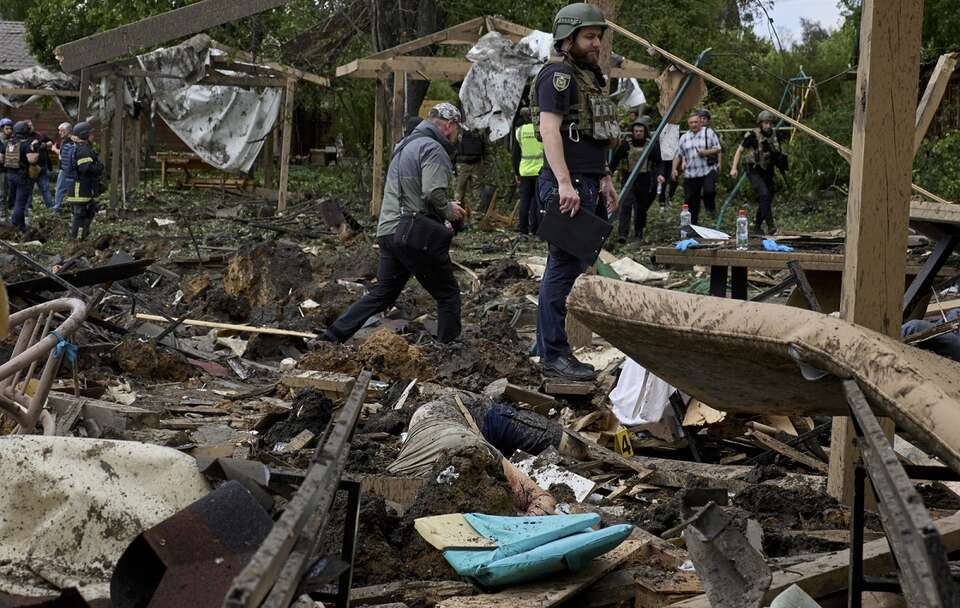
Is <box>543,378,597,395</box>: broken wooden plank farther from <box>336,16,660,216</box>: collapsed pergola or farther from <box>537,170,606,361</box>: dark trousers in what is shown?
<box>336,16,660,216</box>: collapsed pergola

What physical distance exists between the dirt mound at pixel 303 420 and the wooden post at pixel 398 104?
1192 centimetres

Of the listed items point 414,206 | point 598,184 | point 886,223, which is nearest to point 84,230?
point 414,206

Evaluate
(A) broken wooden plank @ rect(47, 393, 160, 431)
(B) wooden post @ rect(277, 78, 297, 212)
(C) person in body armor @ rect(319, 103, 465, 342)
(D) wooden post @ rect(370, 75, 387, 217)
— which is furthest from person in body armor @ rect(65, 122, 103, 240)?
(A) broken wooden plank @ rect(47, 393, 160, 431)

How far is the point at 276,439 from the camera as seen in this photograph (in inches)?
241

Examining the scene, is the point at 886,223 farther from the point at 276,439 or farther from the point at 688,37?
the point at 688,37

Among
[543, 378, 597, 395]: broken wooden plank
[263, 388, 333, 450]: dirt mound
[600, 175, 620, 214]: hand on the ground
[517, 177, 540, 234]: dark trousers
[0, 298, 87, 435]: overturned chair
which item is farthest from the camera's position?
[517, 177, 540, 234]: dark trousers

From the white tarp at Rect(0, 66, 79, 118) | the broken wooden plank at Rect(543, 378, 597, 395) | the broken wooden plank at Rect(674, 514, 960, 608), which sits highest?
the white tarp at Rect(0, 66, 79, 118)

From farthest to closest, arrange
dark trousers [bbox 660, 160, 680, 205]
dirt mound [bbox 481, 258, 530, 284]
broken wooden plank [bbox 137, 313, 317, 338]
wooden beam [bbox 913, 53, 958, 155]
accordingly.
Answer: dark trousers [bbox 660, 160, 680, 205] → dirt mound [bbox 481, 258, 530, 284] → broken wooden plank [bbox 137, 313, 317, 338] → wooden beam [bbox 913, 53, 958, 155]

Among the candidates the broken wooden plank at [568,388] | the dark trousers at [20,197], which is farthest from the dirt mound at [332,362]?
the dark trousers at [20,197]

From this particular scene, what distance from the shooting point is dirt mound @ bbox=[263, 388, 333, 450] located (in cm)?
612

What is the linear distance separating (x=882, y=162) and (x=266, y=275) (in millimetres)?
8097

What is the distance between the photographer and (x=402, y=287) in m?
8.76

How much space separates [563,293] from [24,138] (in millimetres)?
17439

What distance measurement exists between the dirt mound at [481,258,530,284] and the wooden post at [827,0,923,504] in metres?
8.30
